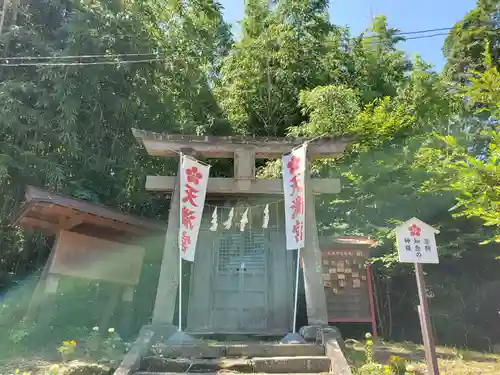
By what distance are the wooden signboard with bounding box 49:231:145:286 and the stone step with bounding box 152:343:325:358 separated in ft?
10.5

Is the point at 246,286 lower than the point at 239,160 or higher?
lower

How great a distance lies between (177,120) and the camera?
11.5 metres

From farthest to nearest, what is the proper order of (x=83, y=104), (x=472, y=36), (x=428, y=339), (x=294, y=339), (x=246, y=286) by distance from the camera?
(x=472, y=36) → (x=83, y=104) → (x=246, y=286) → (x=294, y=339) → (x=428, y=339)

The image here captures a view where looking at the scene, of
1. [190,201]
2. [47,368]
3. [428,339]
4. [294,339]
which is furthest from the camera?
[190,201]

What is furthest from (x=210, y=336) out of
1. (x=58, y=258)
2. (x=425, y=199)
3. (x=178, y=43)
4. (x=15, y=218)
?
(x=178, y=43)

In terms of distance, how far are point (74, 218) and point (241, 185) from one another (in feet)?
10.5

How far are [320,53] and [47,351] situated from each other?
37.8ft

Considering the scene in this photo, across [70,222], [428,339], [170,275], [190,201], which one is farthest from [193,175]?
[428,339]

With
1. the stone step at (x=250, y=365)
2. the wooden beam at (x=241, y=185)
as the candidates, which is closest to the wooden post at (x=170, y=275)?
the wooden beam at (x=241, y=185)

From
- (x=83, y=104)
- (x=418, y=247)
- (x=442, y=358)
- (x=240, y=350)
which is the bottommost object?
(x=442, y=358)

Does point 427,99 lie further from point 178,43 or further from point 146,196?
point 146,196

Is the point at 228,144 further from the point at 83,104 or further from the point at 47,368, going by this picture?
the point at 47,368

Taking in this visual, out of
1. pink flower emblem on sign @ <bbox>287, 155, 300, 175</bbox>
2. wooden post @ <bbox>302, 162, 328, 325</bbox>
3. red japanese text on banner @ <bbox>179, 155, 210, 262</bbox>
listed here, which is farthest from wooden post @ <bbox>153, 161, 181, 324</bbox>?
wooden post @ <bbox>302, 162, 328, 325</bbox>

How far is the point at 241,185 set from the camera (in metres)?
7.88
